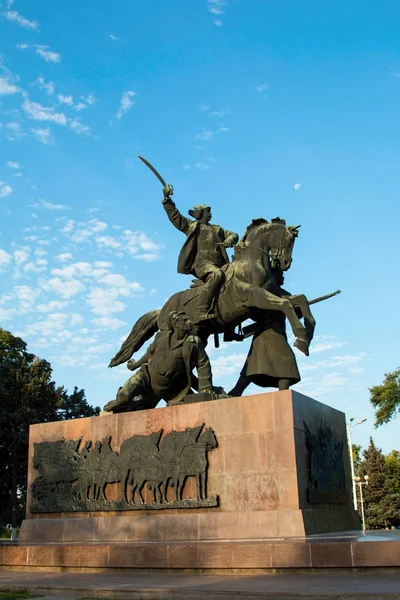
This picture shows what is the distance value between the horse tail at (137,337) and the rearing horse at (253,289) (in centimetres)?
74

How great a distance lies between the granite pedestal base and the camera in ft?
36.1

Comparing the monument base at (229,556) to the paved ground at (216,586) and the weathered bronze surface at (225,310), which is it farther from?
the weathered bronze surface at (225,310)

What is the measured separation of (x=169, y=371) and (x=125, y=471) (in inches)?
99.2

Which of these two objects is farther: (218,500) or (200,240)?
(200,240)

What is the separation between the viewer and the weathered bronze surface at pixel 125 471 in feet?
42.2

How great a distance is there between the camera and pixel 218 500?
1247cm

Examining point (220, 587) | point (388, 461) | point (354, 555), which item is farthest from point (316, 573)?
point (388, 461)

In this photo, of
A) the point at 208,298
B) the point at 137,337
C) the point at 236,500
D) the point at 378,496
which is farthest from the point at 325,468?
the point at 378,496

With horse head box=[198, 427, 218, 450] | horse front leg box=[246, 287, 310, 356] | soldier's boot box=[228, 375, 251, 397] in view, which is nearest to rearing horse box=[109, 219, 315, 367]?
horse front leg box=[246, 287, 310, 356]

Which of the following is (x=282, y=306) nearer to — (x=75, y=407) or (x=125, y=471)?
(x=125, y=471)

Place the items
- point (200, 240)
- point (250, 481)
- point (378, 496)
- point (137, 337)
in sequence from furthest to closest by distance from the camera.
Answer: point (378, 496) → point (137, 337) → point (200, 240) → point (250, 481)

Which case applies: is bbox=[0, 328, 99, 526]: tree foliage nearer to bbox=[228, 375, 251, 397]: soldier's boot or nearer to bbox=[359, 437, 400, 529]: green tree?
bbox=[228, 375, 251, 397]: soldier's boot

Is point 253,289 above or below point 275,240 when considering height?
below

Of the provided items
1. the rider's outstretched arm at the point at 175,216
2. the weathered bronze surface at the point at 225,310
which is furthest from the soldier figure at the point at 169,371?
the rider's outstretched arm at the point at 175,216
